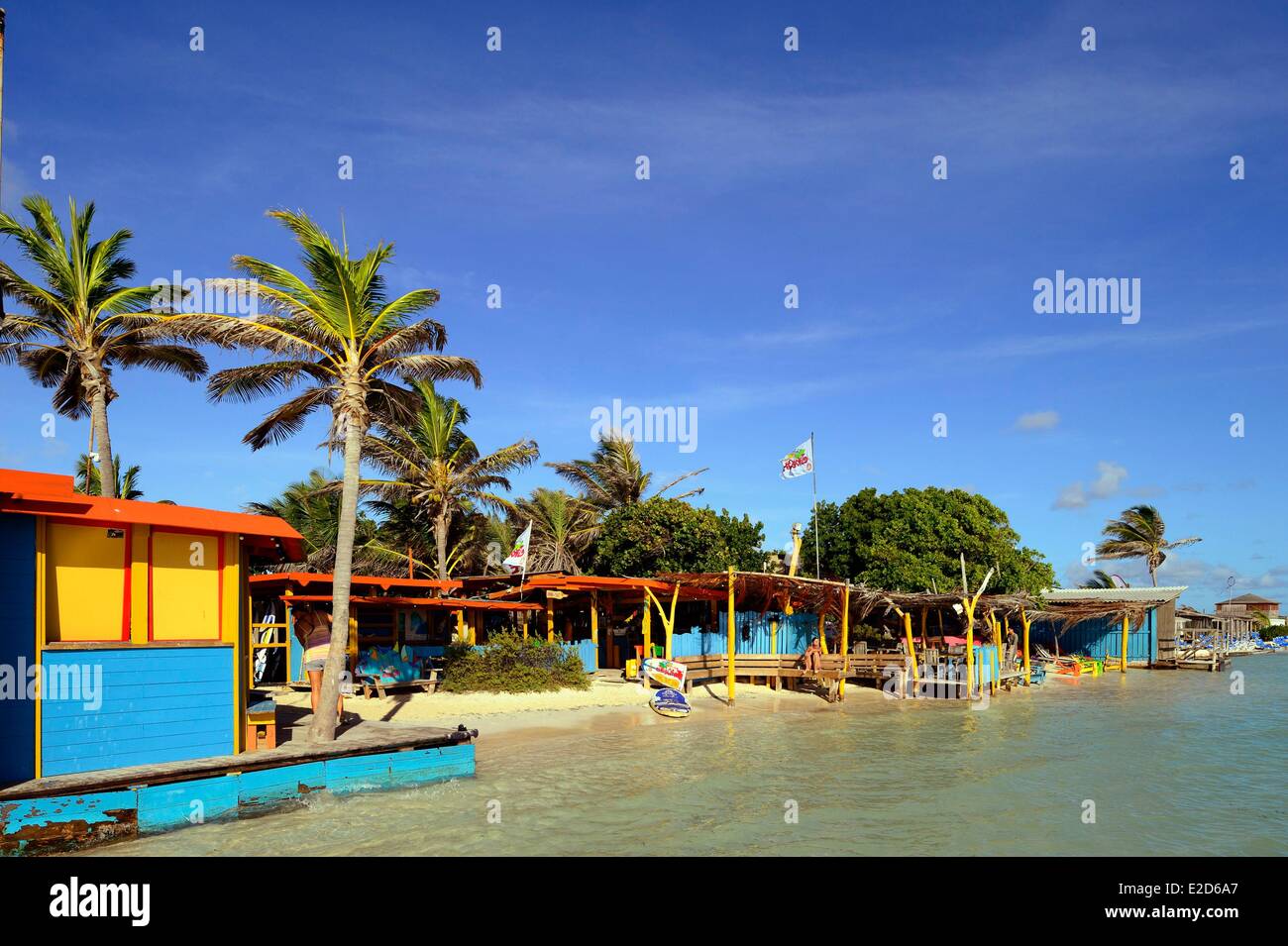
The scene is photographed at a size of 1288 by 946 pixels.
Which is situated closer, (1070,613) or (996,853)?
(996,853)

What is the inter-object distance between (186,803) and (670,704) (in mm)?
14998

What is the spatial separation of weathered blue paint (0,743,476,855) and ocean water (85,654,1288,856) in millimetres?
258

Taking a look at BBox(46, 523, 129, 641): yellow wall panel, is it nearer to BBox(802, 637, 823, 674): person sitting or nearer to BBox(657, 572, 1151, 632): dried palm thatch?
BBox(657, 572, 1151, 632): dried palm thatch

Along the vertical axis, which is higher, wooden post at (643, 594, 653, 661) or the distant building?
wooden post at (643, 594, 653, 661)

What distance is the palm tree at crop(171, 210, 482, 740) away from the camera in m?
16.0

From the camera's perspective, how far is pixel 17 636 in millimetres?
11453

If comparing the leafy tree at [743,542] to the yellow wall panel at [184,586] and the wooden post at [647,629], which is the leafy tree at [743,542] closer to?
the wooden post at [647,629]

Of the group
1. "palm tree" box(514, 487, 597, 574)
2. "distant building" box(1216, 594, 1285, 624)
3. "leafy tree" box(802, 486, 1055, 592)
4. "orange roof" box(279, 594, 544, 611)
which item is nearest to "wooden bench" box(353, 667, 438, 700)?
"orange roof" box(279, 594, 544, 611)

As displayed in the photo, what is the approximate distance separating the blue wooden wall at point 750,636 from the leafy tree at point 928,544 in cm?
686
